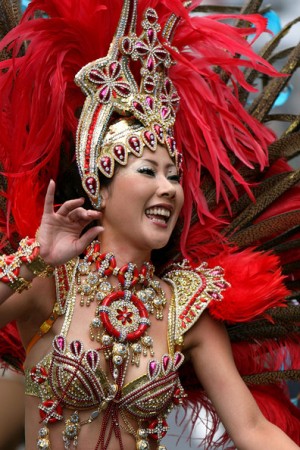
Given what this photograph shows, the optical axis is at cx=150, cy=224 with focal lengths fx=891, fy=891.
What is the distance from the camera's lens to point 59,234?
2.09 metres

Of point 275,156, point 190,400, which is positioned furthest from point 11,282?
point 275,156

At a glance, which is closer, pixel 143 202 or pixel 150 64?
pixel 143 202

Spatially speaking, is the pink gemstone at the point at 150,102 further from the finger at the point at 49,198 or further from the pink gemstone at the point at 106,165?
the finger at the point at 49,198

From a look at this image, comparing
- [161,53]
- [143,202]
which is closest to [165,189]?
[143,202]

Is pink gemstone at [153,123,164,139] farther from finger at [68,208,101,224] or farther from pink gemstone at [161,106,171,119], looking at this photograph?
finger at [68,208,101,224]

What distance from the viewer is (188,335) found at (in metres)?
2.37

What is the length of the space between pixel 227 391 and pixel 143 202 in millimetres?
544

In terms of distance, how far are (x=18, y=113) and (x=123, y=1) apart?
0.41 meters

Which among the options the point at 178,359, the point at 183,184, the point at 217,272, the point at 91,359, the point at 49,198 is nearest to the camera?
the point at 49,198

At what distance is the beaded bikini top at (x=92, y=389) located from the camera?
2.20 metres

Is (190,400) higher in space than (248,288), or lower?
lower

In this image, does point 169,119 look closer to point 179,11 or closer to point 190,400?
point 179,11

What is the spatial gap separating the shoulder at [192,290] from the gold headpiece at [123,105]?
32 cm

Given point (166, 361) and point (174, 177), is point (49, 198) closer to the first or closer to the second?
point (174, 177)
